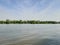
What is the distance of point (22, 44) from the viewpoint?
1164cm

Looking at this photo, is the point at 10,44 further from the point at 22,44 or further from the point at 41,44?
the point at 41,44

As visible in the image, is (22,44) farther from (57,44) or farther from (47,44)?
(57,44)

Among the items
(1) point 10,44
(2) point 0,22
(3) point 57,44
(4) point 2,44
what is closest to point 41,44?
(3) point 57,44

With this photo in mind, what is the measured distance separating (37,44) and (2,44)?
11.1ft

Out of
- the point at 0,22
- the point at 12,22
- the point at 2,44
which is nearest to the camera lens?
the point at 2,44

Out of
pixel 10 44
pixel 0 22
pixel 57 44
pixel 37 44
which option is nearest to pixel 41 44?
pixel 37 44

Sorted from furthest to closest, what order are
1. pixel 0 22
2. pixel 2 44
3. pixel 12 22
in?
pixel 12 22, pixel 0 22, pixel 2 44

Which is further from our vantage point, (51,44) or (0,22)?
(0,22)

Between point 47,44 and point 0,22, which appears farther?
point 0,22

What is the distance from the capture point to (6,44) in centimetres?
1127

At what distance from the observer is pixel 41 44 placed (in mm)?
11836

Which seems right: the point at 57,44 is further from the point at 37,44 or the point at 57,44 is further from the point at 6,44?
the point at 6,44

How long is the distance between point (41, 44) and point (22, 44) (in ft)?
6.19

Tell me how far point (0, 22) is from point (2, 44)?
72857 millimetres
